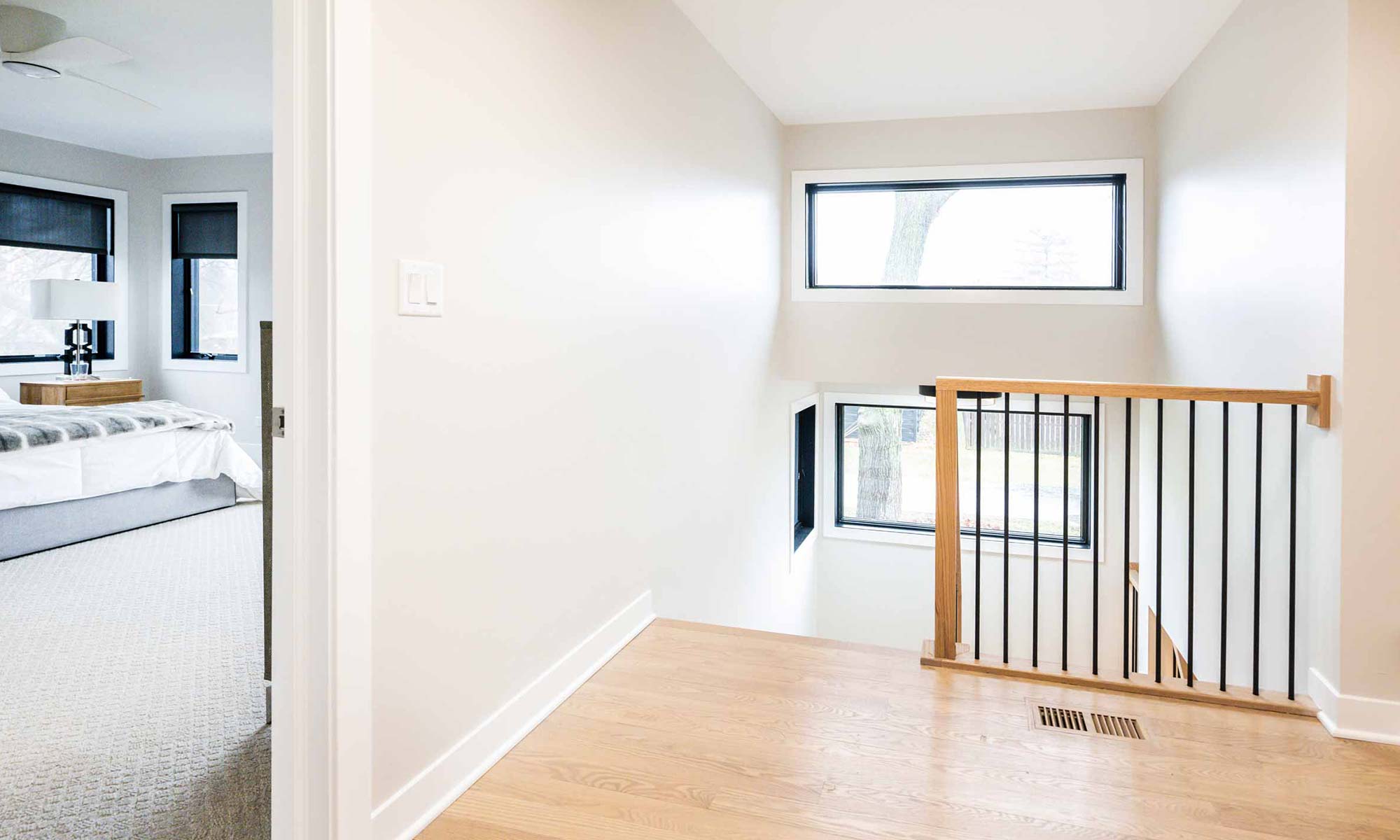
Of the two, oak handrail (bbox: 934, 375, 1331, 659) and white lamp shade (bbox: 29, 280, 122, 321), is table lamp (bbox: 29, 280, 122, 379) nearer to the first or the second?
white lamp shade (bbox: 29, 280, 122, 321)

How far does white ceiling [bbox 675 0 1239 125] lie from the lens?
3.35m

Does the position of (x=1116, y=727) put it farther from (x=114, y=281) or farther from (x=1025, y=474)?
(x=114, y=281)

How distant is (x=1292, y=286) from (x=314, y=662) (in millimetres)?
2929

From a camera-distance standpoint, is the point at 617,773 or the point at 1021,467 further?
the point at 1021,467

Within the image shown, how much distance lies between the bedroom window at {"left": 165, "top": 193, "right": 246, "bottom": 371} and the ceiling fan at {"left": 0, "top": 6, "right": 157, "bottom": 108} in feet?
9.34

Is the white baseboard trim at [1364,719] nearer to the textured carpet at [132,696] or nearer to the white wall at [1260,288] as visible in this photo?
the white wall at [1260,288]

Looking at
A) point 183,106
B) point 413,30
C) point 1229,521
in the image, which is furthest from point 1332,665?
point 183,106

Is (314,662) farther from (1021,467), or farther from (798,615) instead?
(1021,467)

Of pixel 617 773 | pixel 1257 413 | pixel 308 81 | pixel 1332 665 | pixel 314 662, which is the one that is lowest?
pixel 617 773

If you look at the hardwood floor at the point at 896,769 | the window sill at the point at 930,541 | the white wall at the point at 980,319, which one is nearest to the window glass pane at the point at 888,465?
the window sill at the point at 930,541

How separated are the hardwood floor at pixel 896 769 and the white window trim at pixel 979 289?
2996 millimetres

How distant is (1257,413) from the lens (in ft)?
8.17

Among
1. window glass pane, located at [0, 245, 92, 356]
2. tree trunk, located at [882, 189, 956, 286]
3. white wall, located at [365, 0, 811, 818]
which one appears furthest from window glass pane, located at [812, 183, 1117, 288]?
window glass pane, located at [0, 245, 92, 356]

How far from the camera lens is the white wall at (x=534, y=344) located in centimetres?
175
